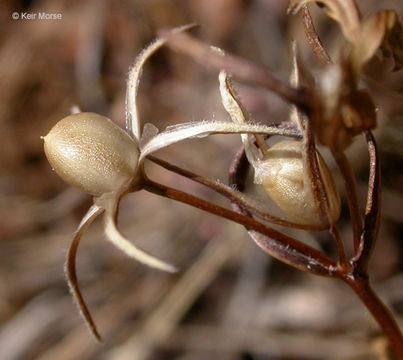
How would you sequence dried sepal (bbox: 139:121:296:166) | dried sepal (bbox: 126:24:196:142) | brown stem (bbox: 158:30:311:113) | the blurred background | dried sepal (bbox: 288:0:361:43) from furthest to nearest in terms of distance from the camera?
the blurred background
dried sepal (bbox: 126:24:196:142)
dried sepal (bbox: 139:121:296:166)
dried sepal (bbox: 288:0:361:43)
brown stem (bbox: 158:30:311:113)

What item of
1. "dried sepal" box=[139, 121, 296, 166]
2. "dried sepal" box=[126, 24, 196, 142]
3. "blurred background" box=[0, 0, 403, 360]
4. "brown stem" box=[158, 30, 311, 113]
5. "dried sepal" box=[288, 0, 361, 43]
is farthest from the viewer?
"blurred background" box=[0, 0, 403, 360]

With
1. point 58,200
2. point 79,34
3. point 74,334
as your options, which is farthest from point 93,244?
point 79,34

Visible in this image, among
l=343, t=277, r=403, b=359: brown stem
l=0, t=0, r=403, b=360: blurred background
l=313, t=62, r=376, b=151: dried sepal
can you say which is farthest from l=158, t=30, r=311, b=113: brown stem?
l=0, t=0, r=403, b=360: blurred background

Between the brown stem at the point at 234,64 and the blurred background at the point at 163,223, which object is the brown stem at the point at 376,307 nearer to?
the brown stem at the point at 234,64

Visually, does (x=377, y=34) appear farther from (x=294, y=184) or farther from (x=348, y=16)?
(x=294, y=184)

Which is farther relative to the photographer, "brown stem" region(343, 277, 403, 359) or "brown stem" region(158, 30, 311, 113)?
"brown stem" region(343, 277, 403, 359)

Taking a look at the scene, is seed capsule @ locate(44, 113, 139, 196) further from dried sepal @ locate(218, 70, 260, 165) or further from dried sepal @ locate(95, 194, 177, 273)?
dried sepal @ locate(218, 70, 260, 165)
